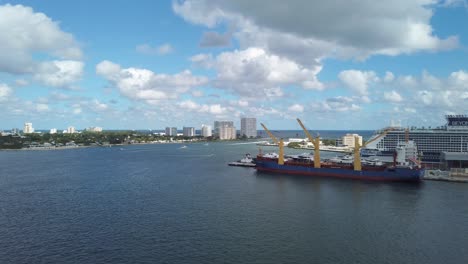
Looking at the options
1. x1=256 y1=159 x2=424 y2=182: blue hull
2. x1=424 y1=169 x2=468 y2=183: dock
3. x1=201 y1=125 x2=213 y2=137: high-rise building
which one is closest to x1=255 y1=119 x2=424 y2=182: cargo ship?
x1=256 y1=159 x2=424 y2=182: blue hull

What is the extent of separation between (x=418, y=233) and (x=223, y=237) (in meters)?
10.00

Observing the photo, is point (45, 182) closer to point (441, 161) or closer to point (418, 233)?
point (418, 233)

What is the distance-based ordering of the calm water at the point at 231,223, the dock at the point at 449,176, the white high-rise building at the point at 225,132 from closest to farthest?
1. the calm water at the point at 231,223
2. the dock at the point at 449,176
3. the white high-rise building at the point at 225,132

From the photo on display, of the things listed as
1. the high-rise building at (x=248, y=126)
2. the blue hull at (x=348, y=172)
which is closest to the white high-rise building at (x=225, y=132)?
the high-rise building at (x=248, y=126)

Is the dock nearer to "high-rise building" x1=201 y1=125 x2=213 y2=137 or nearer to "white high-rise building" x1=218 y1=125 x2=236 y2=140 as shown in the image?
"white high-rise building" x1=218 y1=125 x2=236 y2=140

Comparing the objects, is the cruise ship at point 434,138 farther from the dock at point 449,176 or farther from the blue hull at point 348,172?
the blue hull at point 348,172

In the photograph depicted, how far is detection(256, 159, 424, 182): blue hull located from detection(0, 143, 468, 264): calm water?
1.83 m

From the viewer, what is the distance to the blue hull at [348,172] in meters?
34.5

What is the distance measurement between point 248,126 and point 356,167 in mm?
144330

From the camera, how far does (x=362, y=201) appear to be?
2589 cm

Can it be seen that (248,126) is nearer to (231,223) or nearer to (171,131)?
(171,131)

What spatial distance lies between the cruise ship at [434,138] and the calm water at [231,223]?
50.3 ft

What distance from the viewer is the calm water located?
1529cm

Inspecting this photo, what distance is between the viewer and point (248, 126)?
182m
